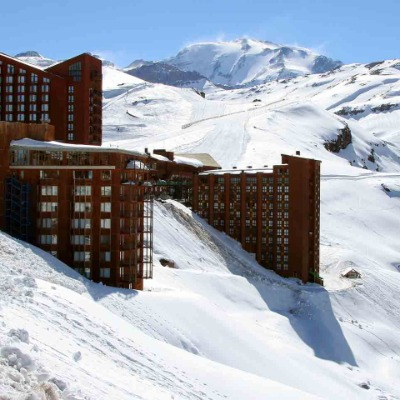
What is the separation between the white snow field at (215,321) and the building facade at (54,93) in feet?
69.3

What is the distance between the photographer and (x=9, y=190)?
4238 cm

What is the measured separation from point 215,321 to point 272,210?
3459 cm

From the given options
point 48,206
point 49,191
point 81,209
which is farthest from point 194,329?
point 49,191

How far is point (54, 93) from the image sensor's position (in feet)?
272

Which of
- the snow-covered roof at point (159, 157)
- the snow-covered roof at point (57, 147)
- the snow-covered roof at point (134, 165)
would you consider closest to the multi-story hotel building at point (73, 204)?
the snow-covered roof at point (57, 147)

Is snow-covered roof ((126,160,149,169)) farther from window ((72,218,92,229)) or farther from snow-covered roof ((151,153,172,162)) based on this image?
snow-covered roof ((151,153,172,162))

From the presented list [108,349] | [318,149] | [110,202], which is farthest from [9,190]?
[318,149]

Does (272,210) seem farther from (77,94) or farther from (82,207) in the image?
(82,207)

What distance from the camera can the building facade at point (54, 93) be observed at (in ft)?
272

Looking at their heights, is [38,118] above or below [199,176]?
above

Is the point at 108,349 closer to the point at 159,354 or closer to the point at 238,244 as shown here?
the point at 159,354

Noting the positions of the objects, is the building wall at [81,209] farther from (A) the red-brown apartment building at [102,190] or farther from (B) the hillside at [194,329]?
(B) the hillside at [194,329]

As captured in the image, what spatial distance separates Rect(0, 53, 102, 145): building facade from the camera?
8294cm

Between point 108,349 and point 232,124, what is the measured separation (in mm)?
139012
